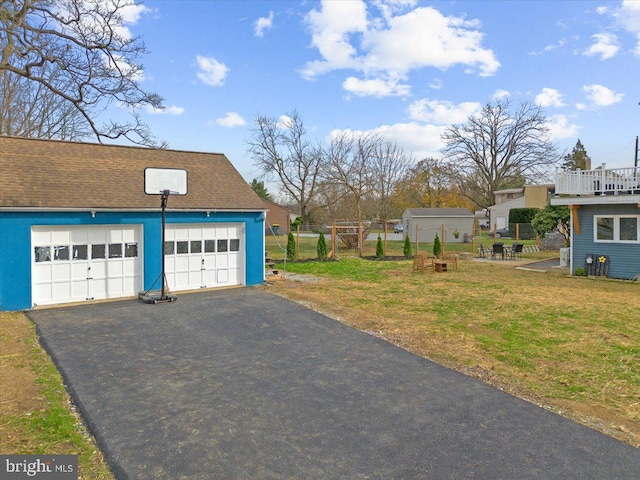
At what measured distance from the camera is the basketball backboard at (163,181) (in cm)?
1103

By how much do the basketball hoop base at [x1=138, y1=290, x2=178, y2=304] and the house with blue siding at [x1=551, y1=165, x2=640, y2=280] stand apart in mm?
14147

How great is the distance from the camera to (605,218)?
1492cm

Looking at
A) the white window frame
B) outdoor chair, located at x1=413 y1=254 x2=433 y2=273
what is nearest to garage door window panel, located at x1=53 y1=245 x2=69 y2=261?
outdoor chair, located at x1=413 y1=254 x2=433 y2=273

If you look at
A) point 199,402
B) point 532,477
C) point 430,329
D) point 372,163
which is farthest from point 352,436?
point 372,163

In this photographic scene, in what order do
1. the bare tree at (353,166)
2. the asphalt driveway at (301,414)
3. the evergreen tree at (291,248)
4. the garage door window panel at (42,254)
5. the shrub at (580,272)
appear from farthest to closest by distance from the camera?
the bare tree at (353,166)
the evergreen tree at (291,248)
the shrub at (580,272)
the garage door window panel at (42,254)
the asphalt driveway at (301,414)

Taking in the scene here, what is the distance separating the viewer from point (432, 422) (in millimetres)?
4535

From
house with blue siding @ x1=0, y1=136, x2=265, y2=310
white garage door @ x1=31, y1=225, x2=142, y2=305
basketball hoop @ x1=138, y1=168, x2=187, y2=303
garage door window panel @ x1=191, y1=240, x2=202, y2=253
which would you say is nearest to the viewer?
house with blue siding @ x1=0, y1=136, x2=265, y2=310

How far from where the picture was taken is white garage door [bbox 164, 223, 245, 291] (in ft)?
40.3

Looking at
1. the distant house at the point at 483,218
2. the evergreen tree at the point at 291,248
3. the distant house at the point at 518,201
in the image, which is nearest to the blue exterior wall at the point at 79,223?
the evergreen tree at the point at 291,248

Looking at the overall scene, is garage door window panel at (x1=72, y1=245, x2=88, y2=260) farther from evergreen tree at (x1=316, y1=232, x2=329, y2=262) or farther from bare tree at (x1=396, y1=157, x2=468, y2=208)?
bare tree at (x1=396, y1=157, x2=468, y2=208)

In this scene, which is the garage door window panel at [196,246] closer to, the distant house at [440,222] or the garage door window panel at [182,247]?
the garage door window panel at [182,247]

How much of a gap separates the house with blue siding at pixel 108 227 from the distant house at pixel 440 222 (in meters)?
22.9

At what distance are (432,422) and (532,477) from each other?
1.16 meters

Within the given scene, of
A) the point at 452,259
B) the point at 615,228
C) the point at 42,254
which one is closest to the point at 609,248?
the point at 615,228
